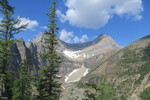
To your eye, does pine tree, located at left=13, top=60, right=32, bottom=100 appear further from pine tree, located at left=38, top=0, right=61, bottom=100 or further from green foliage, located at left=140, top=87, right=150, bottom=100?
green foliage, located at left=140, top=87, right=150, bottom=100

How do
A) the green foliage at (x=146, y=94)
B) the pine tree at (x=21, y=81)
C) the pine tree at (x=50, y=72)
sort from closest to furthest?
the pine tree at (x=50, y=72)
the pine tree at (x=21, y=81)
the green foliage at (x=146, y=94)

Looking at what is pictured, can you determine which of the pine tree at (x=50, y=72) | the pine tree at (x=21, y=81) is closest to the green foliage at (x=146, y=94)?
the pine tree at (x=21, y=81)

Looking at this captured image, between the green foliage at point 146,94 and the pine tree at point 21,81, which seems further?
the green foliage at point 146,94

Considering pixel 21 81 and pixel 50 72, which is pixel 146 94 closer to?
pixel 21 81

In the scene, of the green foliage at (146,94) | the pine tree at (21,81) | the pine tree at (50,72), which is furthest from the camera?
the green foliage at (146,94)

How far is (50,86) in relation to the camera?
2564 cm

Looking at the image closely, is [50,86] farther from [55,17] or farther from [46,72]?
[55,17]

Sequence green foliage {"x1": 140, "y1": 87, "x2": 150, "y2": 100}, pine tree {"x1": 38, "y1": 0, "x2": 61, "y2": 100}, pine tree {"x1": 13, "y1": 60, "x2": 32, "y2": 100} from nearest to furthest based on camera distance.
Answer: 1. pine tree {"x1": 38, "y1": 0, "x2": 61, "y2": 100}
2. pine tree {"x1": 13, "y1": 60, "x2": 32, "y2": 100}
3. green foliage {"x1": 140, "y1": 87, "x2": 150, "y2": 100}

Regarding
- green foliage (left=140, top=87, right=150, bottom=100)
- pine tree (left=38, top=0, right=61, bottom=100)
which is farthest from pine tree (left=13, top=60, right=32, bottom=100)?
green foliage (left=140, top=87, right=150, bottom=100)

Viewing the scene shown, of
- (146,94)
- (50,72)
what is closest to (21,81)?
(50,72)

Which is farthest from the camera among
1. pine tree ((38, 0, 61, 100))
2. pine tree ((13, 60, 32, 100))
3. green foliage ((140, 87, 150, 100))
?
green foliage ((140, 87, 150, 100))

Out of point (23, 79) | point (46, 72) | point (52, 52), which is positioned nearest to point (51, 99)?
point (46, 72)

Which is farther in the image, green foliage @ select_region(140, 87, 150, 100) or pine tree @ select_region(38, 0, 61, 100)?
Answer: green foliage @ select_region(140, 87, 150, 100)

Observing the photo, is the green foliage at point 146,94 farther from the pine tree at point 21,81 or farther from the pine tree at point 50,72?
the pine tree at point 50,72
